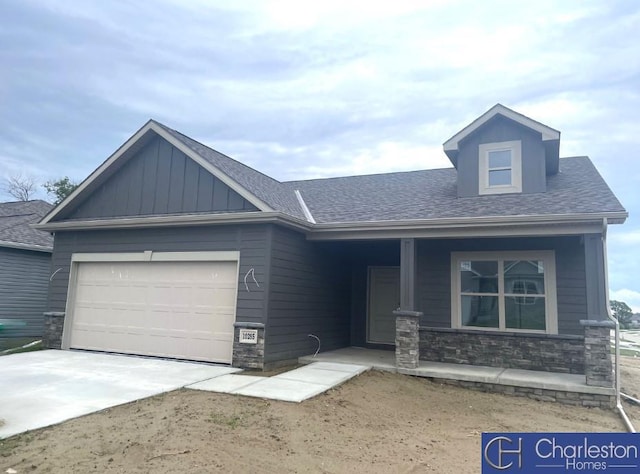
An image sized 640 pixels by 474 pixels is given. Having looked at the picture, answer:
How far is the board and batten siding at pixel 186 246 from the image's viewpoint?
27.5 ft

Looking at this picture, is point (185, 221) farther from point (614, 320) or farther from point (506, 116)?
point (614, 320)

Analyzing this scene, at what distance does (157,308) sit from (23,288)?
21.4ft

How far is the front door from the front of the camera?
11500 millimetres

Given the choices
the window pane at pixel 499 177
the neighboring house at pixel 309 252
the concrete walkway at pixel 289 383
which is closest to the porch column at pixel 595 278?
the neighboring house at pixel 309 252

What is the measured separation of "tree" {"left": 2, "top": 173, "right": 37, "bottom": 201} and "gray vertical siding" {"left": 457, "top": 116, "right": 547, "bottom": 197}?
31.4 meters

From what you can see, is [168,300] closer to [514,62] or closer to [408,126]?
[514,62]

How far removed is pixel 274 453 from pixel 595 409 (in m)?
5.35

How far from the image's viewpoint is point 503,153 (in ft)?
32.1

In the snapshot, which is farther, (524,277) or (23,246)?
(23,246)

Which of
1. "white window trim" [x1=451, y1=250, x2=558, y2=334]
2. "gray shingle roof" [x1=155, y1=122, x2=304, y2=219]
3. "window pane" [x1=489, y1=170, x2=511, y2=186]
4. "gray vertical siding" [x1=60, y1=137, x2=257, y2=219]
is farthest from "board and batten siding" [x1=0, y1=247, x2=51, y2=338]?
"window pane" [x1=489, y1=170, x2=511, y2=186]

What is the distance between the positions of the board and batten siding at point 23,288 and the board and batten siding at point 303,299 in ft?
29.3

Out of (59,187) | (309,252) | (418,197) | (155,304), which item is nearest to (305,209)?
(309,252)

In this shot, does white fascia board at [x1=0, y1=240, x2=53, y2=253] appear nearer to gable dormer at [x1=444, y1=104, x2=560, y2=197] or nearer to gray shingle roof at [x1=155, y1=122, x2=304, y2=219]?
gray shingle roof at [x1=155, y1=122, x2=304, y2=219]

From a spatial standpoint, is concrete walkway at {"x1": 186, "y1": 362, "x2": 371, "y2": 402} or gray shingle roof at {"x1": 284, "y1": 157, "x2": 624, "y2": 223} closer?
concrete walkway at {"x1": 186, "y1": 362, "x2": 371, "y2": 402}
